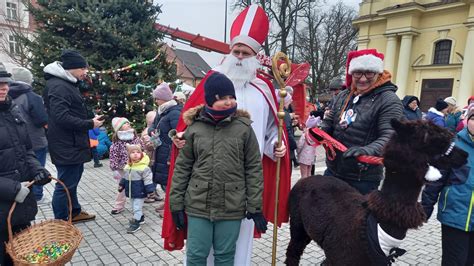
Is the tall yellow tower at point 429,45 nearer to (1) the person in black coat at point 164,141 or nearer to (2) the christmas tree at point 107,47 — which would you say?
(2) the christmas tree at point 107,47

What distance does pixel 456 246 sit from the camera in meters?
2.71

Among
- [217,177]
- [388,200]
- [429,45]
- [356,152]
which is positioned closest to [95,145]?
[217,177]

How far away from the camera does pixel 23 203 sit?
2783 mm

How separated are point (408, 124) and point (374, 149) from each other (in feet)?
1.30

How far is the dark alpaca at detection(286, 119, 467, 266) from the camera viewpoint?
6.33ft

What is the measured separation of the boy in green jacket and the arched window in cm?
2639

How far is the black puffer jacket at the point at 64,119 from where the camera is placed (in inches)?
160

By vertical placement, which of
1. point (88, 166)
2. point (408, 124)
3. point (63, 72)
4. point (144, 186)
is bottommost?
point (88, 166)

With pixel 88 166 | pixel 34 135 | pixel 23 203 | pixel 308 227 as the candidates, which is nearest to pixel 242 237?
pixel 308 227

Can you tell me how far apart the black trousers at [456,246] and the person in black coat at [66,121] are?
4.18 m

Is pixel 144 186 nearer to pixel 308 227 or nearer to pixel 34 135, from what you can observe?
pixel 34 135

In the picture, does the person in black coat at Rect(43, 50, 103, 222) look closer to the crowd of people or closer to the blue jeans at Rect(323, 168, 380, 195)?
the crowd of people

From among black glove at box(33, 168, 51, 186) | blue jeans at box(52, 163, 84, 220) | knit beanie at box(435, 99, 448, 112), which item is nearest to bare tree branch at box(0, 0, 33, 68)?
blue jeans at box(52, 163, 84, 220)

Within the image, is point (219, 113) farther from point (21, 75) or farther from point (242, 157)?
point (21, 75)
